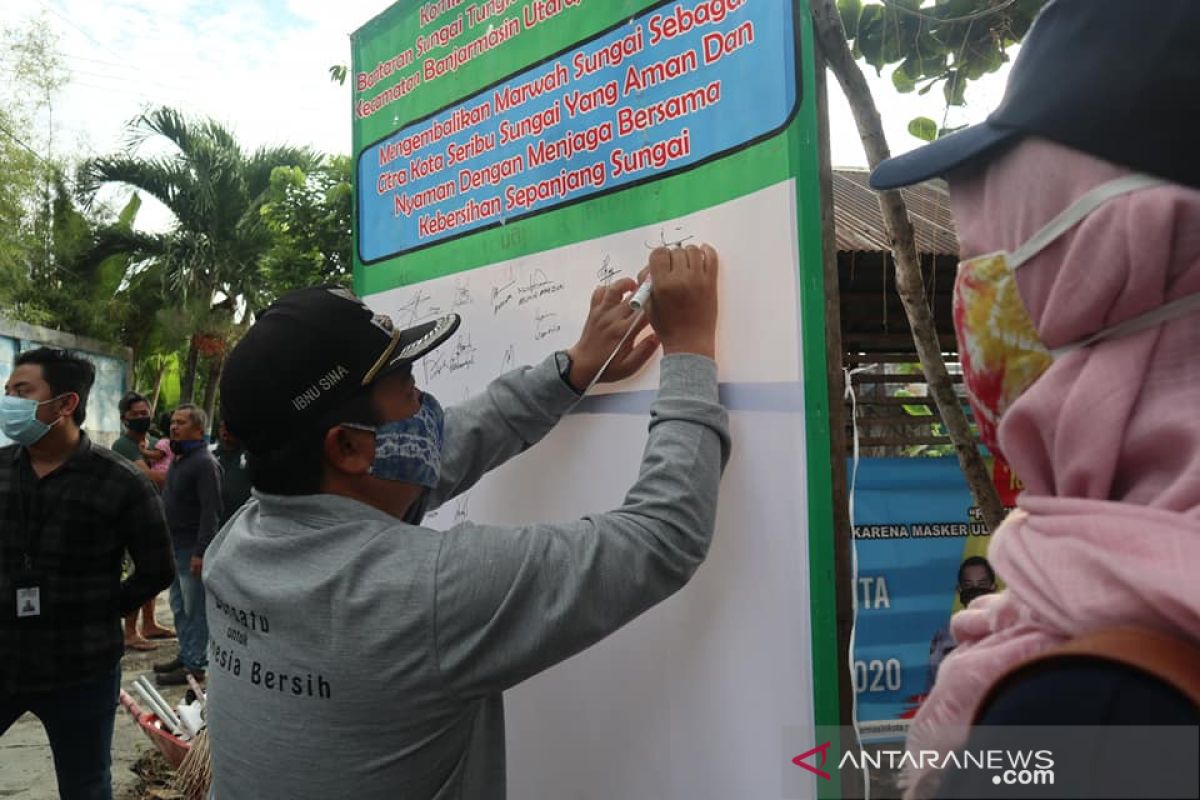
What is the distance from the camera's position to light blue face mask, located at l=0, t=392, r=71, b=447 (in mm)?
2723

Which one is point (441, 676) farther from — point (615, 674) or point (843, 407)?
point (843, 407)

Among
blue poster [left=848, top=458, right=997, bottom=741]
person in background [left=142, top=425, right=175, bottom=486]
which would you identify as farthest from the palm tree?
blue poster [left=848, top=458, right=997, bottom=741]

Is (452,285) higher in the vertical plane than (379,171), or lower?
lower

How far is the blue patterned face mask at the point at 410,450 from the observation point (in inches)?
50.6

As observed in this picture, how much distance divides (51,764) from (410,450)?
4076mm

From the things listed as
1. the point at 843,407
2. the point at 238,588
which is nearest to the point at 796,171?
the point at 843,407

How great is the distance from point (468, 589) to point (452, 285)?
99 cm

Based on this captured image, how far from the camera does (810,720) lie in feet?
3.93
